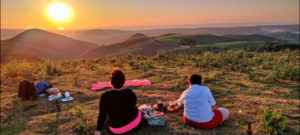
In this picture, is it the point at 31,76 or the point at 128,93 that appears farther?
the point at 31,76

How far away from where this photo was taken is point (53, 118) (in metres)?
5.18

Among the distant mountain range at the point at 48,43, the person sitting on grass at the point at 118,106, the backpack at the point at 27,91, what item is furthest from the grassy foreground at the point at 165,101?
the distant mountain range at the point at 48,43

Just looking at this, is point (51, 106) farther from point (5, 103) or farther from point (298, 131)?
point (298, 131)

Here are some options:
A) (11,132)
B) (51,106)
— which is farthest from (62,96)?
(11,132)

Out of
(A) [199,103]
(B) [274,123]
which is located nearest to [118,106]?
(A) [199,103]

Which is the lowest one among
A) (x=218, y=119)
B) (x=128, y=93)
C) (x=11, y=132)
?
(x=11, y=132)

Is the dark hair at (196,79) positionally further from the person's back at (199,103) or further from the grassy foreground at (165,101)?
the grassy foreground at (165,101)

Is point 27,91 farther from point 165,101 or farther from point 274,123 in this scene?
point 274,123

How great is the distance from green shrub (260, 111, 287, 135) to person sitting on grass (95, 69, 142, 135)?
312 centimetres

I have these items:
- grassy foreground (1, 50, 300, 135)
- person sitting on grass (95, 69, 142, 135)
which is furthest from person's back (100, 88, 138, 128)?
grassy foreground (1, 50, 300, 135)

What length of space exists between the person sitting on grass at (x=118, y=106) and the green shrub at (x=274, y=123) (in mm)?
3123

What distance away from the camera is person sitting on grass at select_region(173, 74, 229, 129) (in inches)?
152

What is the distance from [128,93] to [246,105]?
428 cm

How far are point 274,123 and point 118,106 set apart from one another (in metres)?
3.58
